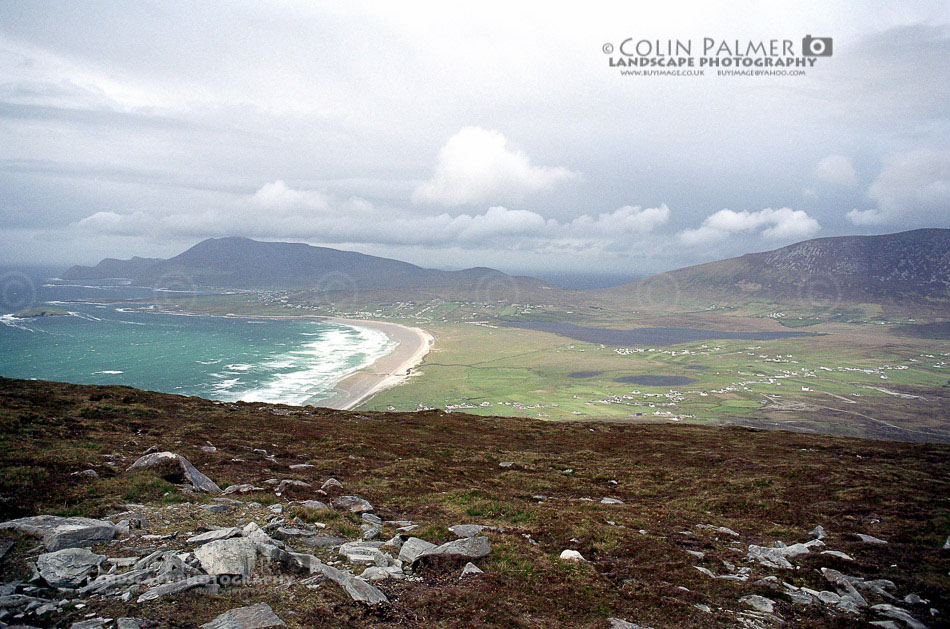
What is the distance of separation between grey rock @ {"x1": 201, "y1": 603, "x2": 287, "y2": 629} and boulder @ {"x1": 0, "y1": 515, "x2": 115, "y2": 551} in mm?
5728

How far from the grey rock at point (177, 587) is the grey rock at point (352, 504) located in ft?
27.1

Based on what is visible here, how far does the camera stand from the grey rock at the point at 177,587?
913cm

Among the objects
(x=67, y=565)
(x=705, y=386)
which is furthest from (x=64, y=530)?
(x=705, y=386)

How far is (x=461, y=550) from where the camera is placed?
13.3 m

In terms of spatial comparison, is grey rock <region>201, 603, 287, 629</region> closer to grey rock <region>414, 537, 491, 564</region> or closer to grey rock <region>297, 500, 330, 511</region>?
grey rock <region>414, 537, 491, 564</region>

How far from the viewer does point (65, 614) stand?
8.29 m

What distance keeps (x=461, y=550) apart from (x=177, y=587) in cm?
737

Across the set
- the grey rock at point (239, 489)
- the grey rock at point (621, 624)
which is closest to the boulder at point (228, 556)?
the grey rock at point (239, 489)

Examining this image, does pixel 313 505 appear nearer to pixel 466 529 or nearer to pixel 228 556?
pixel 466 529

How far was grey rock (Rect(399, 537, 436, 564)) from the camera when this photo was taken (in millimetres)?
12938

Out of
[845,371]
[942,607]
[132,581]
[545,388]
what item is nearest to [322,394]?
[545,388]

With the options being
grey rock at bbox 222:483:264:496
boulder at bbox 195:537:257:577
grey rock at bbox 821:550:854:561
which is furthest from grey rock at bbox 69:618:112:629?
grey rock at bbox 821:550:854:561

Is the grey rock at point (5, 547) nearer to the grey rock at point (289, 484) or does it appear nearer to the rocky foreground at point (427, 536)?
the rocky foreground at point (427, 536)

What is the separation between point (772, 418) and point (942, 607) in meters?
99.7
